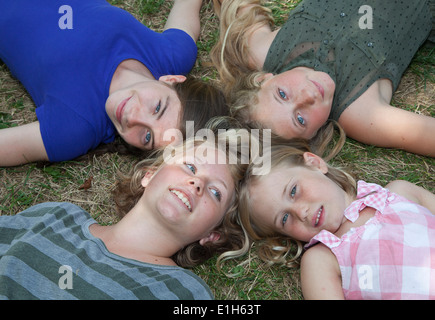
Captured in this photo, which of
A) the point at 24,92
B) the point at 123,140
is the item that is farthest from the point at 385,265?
the point at 24,92

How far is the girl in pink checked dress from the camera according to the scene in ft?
8.16

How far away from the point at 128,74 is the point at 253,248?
1.51 metres

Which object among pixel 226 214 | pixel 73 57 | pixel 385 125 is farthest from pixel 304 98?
pixel 73 57

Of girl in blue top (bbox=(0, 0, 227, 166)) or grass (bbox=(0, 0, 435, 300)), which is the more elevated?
girl in blue top (bbox=(0, 0, 227, 166))

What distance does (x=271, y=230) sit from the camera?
2926mm

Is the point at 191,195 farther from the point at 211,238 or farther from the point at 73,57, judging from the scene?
the point at 73,57

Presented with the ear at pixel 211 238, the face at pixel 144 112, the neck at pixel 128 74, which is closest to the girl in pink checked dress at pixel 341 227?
the ear at pixel 211 238

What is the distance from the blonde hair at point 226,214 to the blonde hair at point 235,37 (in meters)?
0.68

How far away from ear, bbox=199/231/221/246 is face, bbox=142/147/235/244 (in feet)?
0.09

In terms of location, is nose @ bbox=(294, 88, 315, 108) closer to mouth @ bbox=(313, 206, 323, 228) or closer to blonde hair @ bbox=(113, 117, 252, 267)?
→ blonde hair @ bbox=(113, 117, 252, 267)

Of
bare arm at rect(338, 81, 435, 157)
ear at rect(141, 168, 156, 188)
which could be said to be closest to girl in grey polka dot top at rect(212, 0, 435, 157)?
bare arm at rect(338, 81, 435, 157)

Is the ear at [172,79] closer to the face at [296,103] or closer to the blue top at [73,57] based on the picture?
the blue top at [73,57]

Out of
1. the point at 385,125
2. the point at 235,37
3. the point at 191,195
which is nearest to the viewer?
the point at 191,195

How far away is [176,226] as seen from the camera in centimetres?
268
